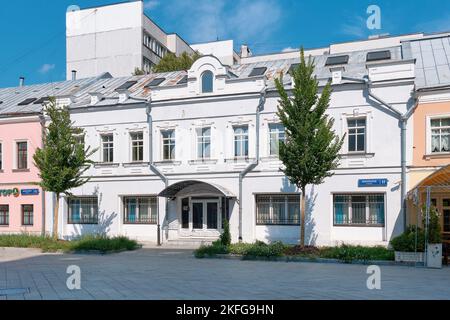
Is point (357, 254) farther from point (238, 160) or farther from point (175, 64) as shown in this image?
point (175, 64)

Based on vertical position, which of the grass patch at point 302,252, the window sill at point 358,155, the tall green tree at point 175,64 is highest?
the tall green tree at point 175,64

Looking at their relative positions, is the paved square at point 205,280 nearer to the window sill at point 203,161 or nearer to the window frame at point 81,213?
the window sill at point 203,161

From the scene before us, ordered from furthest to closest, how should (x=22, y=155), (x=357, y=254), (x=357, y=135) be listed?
(x=22, y=155), (x=357, y=135), (x=357, y=254)

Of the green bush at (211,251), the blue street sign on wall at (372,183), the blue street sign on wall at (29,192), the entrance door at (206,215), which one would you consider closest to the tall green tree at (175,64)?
the blue street sign on wall at (29,192)

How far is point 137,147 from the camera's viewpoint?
25.5m

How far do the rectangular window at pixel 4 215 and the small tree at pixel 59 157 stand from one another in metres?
6.07

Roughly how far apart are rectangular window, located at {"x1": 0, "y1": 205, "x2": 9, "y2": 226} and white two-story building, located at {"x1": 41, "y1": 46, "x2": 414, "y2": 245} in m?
2.89

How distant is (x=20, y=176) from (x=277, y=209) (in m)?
14.4

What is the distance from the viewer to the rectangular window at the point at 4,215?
27.5 metres

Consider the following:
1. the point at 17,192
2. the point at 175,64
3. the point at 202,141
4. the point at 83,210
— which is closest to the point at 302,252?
the point at 202,141
